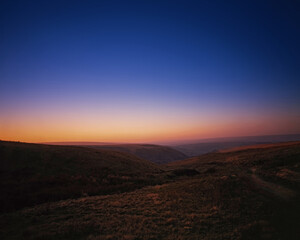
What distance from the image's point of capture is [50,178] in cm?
2088

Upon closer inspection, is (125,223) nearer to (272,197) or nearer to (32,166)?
(272,197)

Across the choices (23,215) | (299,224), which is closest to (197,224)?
(299,224)

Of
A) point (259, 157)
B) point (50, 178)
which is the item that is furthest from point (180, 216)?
point (259, 157)

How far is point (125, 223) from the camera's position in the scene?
29.6 ft

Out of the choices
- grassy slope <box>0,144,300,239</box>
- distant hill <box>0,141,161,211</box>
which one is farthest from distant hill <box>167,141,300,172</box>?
distant hill <box>0,141,161,211</box>

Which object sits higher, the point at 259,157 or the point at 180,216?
the point at 180,216

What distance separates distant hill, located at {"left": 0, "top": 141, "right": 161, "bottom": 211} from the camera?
15320mm

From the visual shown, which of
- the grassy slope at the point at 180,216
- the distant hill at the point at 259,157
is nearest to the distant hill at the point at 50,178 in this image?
the grassy slope at the point at 180,216

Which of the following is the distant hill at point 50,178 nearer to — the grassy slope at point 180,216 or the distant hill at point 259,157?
the grassy slope at point 180,216

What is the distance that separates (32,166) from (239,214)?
29.3m

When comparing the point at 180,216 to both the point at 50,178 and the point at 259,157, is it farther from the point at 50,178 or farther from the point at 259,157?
the point at 259,157

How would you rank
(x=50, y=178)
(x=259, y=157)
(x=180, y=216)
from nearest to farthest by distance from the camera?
1. (x=180, y=216)
2. (x=50, y=178)
3. (x=259, y=157)

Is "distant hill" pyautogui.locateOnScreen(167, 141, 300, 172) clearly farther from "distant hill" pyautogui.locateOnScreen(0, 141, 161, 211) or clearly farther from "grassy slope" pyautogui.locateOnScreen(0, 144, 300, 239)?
"distant hill" pyautogui.locateOnScreen(0, 141, 161, 211)

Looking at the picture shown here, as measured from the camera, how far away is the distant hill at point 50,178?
1532 centimetres
